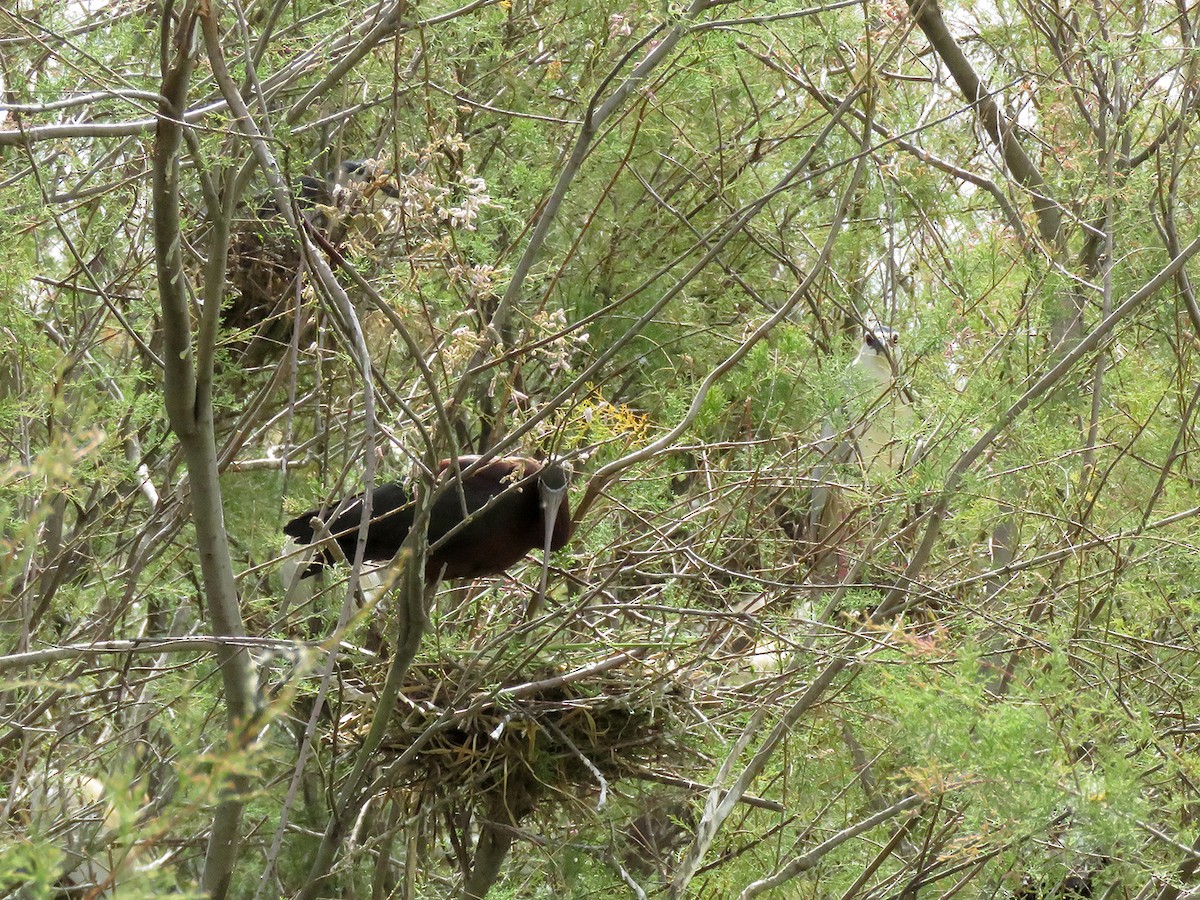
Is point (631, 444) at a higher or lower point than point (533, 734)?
higher

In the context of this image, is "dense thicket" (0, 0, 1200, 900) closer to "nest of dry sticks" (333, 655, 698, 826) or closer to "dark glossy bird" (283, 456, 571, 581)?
"nest of dry sticks" (333, 655, 698, 826)

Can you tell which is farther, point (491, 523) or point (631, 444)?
point (491, 523)

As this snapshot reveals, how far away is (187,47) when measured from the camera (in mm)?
2068

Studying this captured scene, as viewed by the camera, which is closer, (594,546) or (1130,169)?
(1130,169)

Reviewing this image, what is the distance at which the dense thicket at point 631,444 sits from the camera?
8.65 feet

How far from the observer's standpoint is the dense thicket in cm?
264

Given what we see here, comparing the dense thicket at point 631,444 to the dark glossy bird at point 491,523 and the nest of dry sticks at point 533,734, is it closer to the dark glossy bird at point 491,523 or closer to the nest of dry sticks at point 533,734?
the nest of dry sticks at point 533,734

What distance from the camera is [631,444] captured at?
3629 millimetres

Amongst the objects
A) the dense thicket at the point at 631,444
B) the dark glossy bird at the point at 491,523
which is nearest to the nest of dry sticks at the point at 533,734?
the dense thicket at the point at 631,444

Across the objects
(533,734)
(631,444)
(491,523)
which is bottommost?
(533,734)

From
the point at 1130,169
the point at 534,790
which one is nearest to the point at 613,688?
the point at 534,790

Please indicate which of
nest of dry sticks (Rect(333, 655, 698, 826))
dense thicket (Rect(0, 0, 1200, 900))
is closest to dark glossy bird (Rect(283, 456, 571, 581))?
dense thicket (Rect(0, 0, 1200, 900))

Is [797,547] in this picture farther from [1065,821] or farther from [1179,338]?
[1065,821]

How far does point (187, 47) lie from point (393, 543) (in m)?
2.61
